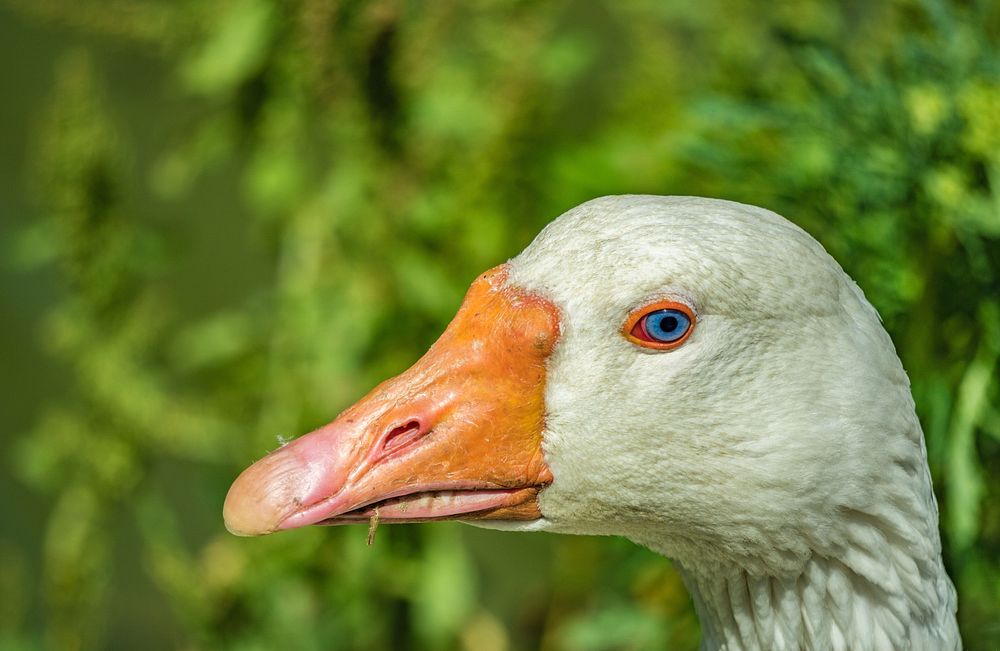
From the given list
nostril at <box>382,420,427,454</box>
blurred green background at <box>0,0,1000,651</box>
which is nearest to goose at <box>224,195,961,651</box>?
nostril at <box>382,420,427,454</box>

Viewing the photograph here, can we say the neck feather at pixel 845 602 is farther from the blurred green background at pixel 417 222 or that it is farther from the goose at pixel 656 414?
the blurred green background at pixel 417 222

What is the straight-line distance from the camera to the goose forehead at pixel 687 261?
6.17 feet

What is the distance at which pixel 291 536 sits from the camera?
3.52 meters

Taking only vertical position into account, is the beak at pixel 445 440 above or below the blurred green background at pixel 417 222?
below

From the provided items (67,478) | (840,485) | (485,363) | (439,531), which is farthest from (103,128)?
(840,485)

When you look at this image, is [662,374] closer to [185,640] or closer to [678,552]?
[678,552]

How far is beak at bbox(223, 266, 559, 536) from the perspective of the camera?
191 centimetres

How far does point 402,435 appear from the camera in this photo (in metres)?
1.95

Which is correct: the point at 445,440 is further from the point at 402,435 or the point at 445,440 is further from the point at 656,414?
the point at 656,414

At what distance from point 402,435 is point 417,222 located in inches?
64.6

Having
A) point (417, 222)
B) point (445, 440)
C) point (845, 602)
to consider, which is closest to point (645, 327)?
point (445, 440)

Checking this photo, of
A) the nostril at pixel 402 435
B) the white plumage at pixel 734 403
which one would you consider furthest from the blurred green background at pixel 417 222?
the nostril at pixel 402 435

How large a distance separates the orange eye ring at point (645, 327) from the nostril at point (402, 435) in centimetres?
39

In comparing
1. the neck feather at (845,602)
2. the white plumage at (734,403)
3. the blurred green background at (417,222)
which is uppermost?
the blurred green background at (417,222)
